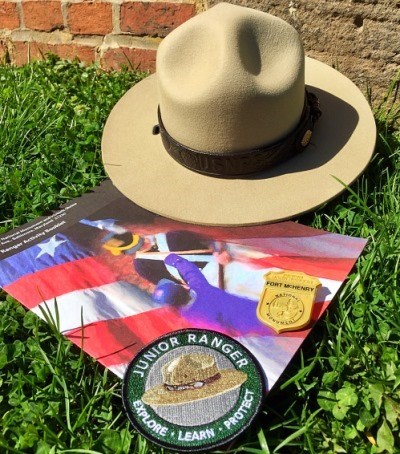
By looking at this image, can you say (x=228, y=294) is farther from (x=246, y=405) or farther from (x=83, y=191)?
(x=83, y=191)

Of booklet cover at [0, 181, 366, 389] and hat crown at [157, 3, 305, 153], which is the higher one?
hat crown at [157, 3, 305, 153]

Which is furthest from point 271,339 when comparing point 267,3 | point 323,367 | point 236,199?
Result: point 267,3

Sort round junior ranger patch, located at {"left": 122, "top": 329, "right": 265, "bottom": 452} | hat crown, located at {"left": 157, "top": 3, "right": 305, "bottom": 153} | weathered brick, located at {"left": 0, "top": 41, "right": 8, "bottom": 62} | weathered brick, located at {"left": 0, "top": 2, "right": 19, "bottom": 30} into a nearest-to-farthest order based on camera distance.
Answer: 1. round junior ranger patch, located at {"left": 122, "top": 329, "right": 265, "bottom": 452}
2. hat crown, located at {"left": 157, "top": 3, "right": 305, "bottom": 153}
3. weathered brick, located at {"left": 0, "top": 2, "right": 19, "bottom": 30}
4. weathered brick, located at {"left": 0, "top": 41, "right": 8, "bottom": 62}

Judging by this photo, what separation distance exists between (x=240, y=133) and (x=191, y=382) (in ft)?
2.01

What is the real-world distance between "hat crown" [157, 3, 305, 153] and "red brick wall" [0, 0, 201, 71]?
497mm

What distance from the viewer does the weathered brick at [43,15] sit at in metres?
2.28

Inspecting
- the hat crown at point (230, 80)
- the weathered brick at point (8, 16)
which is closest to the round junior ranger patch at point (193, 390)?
the hat crown at point (230, 80)

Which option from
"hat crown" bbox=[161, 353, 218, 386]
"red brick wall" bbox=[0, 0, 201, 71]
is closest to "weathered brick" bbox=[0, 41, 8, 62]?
"red brick wall" bbox=[0, 0, 201, 71]

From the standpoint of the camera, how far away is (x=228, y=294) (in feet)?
4.73

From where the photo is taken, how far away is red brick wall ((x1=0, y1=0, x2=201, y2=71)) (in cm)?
216

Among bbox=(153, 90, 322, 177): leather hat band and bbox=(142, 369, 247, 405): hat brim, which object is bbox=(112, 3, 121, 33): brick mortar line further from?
bbox=(142, 369, 247, 405): hat brim

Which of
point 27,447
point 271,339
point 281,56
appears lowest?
point 27,447

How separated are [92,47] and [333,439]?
1631 millimetres

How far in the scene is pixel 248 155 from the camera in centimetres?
161
